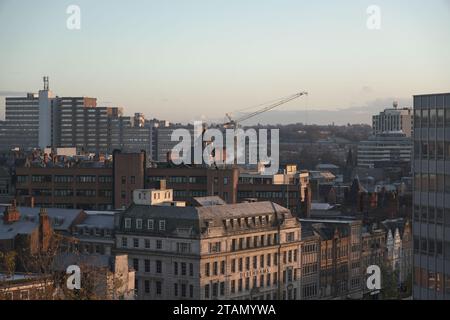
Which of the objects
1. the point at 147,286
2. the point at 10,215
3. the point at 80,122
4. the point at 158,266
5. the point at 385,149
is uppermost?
the point at 80,122

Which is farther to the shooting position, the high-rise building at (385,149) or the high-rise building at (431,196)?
the high-rise building at (385,149)

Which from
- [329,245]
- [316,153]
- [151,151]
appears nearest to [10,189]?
[329,245]

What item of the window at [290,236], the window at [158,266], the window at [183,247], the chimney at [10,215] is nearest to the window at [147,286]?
the window at [158,266]

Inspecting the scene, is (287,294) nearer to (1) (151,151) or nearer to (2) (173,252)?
(2) (173,252)

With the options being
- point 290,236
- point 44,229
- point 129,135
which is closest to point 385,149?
point 129,135

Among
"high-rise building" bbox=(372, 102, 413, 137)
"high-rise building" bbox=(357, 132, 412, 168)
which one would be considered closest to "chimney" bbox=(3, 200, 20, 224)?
"high-rise building" bbox=(357, 132, 412, 168)

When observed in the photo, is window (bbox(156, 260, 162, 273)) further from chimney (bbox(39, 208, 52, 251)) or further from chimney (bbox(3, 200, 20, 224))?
chimney (bbox(3, 200, 20, 224))

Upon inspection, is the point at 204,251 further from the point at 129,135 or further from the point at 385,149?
the point at 129,135

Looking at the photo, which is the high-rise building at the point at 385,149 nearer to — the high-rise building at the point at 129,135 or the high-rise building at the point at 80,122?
the high-rise building at the point at 129,135
